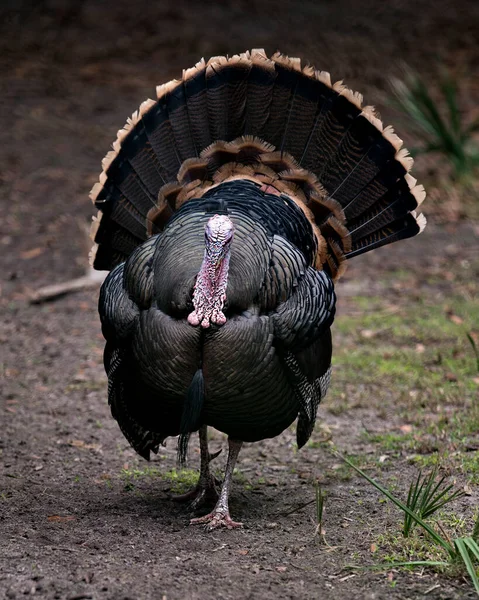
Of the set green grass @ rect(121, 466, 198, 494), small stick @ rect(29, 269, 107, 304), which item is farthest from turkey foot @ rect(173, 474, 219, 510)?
small stick @ rect(29, 269, 107, 304)

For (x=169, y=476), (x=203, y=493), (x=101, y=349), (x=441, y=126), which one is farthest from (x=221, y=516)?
(x=441, y=126)

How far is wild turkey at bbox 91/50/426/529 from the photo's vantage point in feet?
13.7

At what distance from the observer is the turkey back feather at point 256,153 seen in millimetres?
5285

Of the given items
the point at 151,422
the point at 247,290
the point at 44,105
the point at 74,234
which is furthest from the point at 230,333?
the point at 44,105

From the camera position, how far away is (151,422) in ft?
15.1

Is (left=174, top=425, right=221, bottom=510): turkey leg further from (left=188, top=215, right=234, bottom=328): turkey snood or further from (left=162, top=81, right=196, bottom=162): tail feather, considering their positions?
(left=162, top=81, right=196, bottom=162): tail feather

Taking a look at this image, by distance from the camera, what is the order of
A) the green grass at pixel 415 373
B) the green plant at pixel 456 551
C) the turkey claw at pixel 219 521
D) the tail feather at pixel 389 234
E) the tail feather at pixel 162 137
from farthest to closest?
1. the green grass at pixel 415 373
2. the tail feather at pixel 389 234
3. the tail feather at pixel 162 137
4. the turkey claw at pixel 219 521
5. the green plant at pixel 456 551

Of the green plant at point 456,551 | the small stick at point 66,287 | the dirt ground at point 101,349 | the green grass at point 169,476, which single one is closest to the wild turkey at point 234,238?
the green grass at point 169,476

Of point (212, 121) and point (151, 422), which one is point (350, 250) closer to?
point (212, 121)

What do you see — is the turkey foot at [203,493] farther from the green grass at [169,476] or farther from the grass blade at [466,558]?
the grass blade at [466,558]

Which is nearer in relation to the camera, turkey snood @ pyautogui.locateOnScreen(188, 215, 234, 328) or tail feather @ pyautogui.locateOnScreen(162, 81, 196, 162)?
turkey snood @ pyautogui.locateOnScreen(188, 215, 234, 328)

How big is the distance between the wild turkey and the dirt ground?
18.1 inches

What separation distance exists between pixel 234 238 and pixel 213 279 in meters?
0.41

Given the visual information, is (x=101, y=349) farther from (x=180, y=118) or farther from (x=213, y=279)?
(x=213, y=279)
